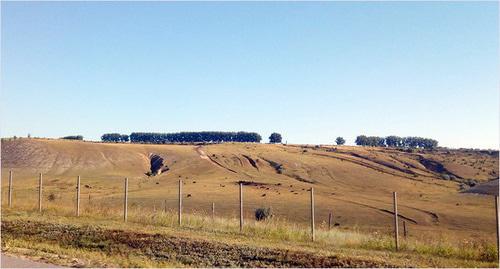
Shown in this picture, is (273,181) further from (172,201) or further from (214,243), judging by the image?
(214,243)

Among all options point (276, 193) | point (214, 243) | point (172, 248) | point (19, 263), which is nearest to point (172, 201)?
point (276, 193)

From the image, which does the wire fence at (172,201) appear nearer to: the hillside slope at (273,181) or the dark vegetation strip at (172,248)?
the hillside slope at (273,181)

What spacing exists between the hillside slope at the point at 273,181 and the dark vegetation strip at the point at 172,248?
10.5 m

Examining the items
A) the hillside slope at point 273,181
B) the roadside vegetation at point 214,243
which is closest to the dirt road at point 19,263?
the roadside vegetation at point 214,243

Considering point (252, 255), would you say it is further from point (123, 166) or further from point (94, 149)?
point (94, 149)

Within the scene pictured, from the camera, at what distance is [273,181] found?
69.1 meters

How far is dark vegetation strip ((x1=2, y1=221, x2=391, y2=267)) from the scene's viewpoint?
1387cm

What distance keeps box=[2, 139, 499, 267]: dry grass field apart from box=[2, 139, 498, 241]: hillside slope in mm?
149

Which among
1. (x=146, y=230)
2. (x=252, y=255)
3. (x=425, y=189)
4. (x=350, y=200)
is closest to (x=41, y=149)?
(x=350, y=200)

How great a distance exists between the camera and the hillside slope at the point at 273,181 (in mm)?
41938

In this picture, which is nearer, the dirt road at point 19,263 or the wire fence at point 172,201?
the dirt road at point 19,263

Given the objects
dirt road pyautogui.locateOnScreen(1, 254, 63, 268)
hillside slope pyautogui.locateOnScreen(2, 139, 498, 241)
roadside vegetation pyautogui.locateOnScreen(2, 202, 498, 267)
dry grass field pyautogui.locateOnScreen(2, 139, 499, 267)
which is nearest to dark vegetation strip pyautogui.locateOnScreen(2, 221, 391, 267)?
roadside vegetation pyautogui.locateOnScreen(2, 202, 498, 267)

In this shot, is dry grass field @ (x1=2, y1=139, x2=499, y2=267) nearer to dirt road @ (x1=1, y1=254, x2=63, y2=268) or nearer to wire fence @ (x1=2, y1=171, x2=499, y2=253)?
wire fence @ (x1=2, y1=171, x2=499, y2=253)

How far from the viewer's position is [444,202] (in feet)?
177
